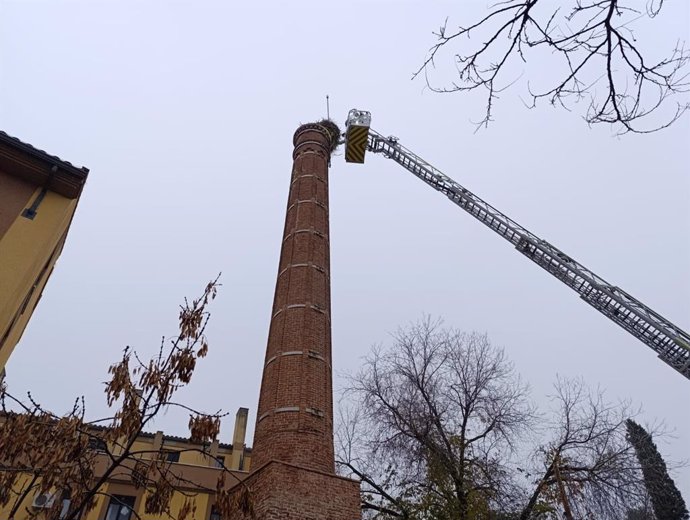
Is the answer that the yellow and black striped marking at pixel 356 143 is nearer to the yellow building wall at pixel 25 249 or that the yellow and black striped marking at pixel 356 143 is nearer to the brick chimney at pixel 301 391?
the brick chimney at pixel 301 391

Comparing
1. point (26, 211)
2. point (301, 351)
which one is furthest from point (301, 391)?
point (26, 211)

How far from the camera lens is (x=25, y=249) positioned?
843cm

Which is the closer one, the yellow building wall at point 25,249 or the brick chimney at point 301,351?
the yellow building wall at point 25,249

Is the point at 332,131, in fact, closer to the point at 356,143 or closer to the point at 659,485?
the point at 356,143

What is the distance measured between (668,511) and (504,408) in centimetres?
1383

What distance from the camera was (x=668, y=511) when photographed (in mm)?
22484

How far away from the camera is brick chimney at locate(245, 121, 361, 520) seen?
9469 mm

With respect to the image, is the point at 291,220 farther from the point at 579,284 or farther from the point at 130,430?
the point at 130,430

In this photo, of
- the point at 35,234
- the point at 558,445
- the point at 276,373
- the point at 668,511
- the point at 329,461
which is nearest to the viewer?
the point at 35,234

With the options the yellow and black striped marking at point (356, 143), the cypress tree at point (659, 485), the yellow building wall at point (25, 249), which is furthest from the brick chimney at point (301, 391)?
the cypress tree at point (659, 485)

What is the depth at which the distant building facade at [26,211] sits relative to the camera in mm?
8156

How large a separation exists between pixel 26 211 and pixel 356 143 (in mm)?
16741

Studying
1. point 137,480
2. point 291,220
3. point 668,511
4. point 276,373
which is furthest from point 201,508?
point 668,511

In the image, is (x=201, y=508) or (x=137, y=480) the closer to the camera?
(x=137, y=480)
